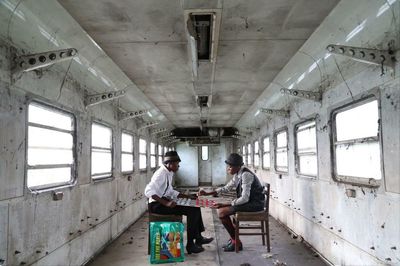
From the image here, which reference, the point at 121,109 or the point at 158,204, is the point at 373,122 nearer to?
the point at 158,204

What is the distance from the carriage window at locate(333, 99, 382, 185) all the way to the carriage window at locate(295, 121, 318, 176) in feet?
2.67

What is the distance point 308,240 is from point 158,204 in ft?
7.78

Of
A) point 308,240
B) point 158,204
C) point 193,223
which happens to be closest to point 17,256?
point 158,204

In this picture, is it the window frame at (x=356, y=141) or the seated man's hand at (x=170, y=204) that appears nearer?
the window frame at (x=356, y=141)

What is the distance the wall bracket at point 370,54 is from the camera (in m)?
2.54

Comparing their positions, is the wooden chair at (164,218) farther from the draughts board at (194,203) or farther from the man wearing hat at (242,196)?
the man wearing hat at (242,196)

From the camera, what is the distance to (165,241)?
13.3ft

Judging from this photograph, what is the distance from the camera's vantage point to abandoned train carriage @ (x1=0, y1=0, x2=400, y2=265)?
2.56m

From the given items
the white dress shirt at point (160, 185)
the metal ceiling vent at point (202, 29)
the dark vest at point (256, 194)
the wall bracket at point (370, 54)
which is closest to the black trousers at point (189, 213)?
the white dress shirt at point (160, 185)

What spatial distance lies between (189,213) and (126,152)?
2.82m

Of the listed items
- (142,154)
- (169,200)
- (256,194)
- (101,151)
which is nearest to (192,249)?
(169,200)

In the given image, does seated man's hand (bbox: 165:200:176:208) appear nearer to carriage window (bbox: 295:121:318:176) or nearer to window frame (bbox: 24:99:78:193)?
window frame (bbox: 24:99:78:193)

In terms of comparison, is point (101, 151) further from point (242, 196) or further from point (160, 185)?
point (242, 196)

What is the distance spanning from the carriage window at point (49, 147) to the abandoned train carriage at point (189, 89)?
0.02 meters
